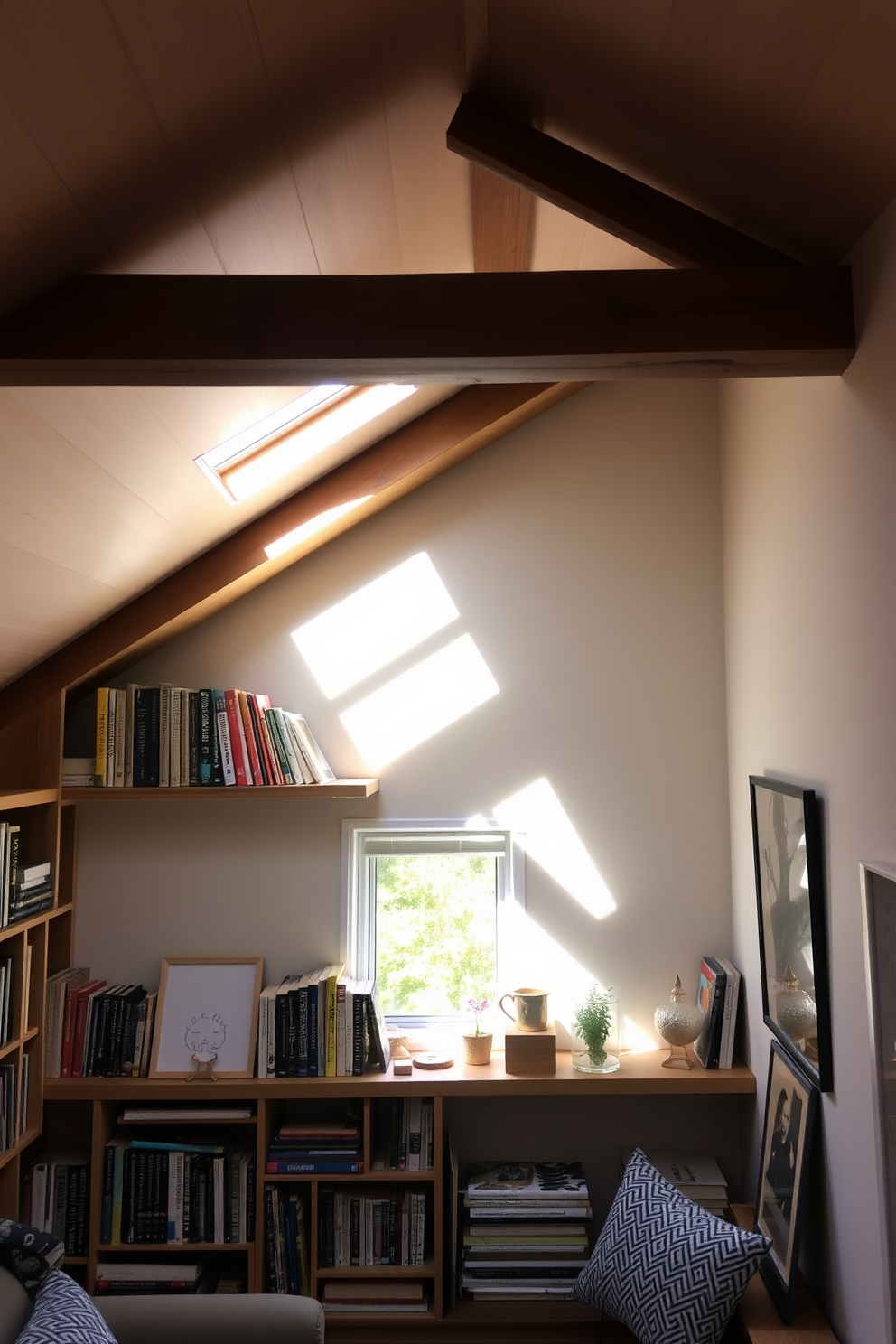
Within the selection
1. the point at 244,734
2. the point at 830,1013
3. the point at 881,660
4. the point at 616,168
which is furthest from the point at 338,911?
the point at 616,168

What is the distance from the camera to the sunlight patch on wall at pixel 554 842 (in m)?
3.26

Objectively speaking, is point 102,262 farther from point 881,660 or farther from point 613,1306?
point 613,1306

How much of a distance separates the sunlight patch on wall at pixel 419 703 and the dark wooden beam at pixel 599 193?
1.54 m

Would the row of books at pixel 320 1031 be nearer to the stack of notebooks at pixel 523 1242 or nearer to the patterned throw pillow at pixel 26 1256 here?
the stack of notebooks at pixel 523 1242

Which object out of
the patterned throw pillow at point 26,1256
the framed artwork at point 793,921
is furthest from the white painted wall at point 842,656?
the patterned throw pillow at point 26,1256

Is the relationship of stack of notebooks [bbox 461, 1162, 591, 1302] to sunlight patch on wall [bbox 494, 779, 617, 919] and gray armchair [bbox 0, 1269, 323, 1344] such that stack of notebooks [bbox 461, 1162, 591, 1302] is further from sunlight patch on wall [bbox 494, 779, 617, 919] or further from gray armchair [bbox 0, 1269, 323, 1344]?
sunlight patch on wall [bbox 494, 779, 617, 919]

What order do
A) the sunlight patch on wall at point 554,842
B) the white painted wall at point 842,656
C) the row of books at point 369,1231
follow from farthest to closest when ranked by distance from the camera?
the sunlight patch on wall at point 554,842 → the row of books at point 369,1231 → the white painted wall at point 842,656

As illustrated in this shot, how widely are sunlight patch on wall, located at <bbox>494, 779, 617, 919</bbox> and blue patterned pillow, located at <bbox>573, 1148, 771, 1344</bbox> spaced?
85 cm

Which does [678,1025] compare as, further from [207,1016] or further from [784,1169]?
[207,1016]

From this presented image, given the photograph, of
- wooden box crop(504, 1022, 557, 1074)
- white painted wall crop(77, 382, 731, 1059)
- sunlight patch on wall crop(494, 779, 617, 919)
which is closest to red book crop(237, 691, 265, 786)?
white painted wall crop(77, 382, 731, 1059)

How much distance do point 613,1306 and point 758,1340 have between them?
0.45 m

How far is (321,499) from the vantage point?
123 inches

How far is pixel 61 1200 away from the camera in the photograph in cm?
297

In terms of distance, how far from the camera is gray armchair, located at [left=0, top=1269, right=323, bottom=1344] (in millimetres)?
2305
